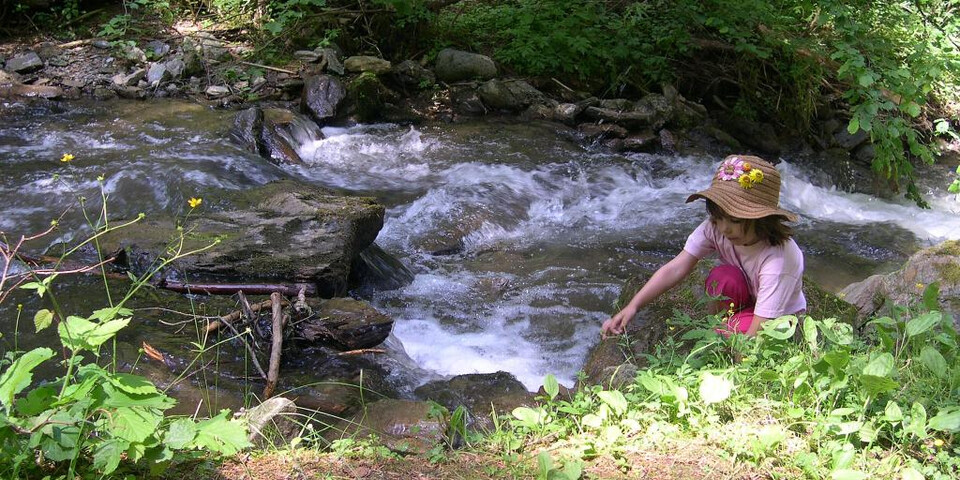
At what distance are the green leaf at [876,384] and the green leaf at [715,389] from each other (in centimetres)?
43

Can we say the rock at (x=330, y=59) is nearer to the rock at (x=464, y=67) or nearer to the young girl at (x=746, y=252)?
the rock at (x=464, y=67)

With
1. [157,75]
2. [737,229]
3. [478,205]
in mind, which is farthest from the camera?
[157,75]

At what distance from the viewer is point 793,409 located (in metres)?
2.66

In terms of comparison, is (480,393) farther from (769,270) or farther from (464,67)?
(464,67)

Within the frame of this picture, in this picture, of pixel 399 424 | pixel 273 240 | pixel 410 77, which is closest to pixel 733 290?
pixel 399 424

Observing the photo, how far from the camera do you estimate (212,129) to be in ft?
27.7

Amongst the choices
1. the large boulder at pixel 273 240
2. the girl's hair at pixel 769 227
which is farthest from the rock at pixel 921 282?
the large boulder at pixel 273 240

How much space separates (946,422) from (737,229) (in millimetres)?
1220

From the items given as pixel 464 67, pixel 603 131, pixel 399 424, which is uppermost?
pixel 399 424

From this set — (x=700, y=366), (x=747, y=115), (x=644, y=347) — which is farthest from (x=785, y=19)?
(x=700, y=366)

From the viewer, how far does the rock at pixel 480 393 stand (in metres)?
3.80

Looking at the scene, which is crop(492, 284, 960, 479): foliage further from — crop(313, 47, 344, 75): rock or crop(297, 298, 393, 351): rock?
crop(313, 47, 344, 75): rock

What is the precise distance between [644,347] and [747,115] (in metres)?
7.67

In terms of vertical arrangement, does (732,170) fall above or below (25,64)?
above
